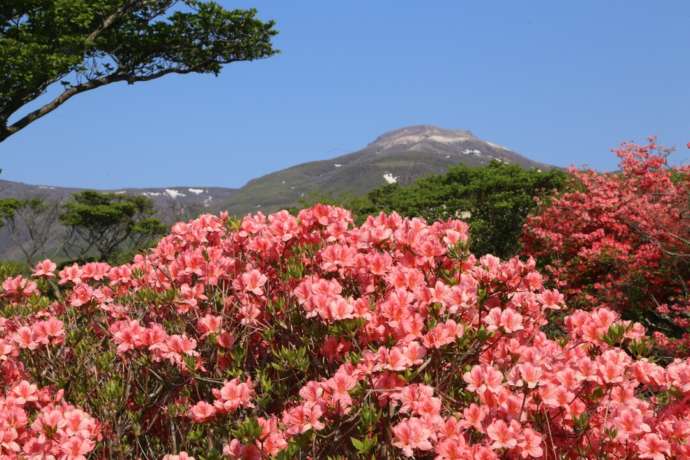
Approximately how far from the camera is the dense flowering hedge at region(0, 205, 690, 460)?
103 inches

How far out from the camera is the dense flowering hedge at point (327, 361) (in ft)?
8.54

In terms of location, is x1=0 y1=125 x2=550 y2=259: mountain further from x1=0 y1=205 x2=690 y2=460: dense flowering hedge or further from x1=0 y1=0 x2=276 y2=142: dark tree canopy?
x1=0 y1=205 x2=690 y2=460: dense flowering hedge

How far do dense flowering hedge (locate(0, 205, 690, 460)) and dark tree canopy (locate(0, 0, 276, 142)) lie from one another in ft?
40.4

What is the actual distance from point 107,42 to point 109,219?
665 inches

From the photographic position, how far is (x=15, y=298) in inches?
173

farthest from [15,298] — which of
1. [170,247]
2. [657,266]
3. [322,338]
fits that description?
[657,266]

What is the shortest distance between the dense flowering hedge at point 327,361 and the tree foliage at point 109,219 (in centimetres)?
2940

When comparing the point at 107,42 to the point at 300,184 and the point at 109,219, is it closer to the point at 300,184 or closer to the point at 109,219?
the point at 109,219

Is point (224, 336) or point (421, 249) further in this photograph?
point (421, 249)

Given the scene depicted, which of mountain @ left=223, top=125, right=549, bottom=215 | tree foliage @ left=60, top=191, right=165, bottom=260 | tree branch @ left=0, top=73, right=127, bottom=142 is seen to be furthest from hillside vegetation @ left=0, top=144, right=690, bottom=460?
mountain @ left=223, top=125, right=549, bottom=215

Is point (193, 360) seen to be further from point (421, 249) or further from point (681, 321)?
point (681, 321)

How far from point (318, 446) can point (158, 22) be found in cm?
1759

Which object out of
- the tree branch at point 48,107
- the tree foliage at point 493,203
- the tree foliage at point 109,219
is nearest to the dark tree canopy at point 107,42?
the tree branch at point 48,107

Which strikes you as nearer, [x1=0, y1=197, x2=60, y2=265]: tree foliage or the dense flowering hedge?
the dense flowering hedge
